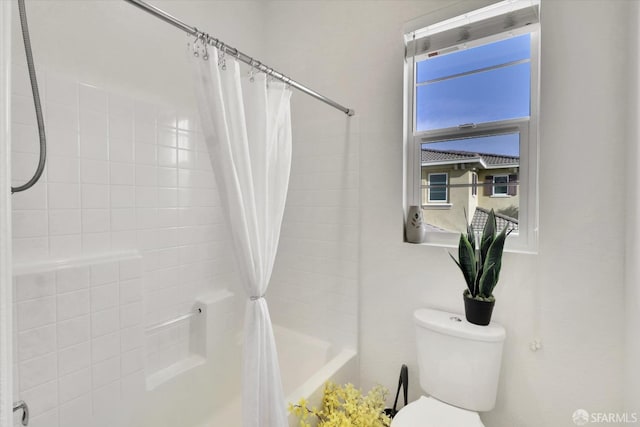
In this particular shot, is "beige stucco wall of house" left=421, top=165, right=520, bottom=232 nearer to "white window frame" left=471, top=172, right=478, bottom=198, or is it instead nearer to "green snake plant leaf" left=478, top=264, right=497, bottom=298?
"white window frame" left=471, top=172, right=478, bottom=198

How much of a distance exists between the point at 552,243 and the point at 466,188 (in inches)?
17.8

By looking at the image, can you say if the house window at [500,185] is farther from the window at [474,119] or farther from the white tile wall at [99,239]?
the white tile wall at [99,239]

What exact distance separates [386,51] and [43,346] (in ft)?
6.85

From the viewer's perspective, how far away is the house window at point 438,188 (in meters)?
1.65

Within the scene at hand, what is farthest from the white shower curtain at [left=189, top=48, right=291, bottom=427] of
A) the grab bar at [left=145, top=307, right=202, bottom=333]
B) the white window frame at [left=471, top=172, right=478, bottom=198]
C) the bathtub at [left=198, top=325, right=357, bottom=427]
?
the white window frame at [left=471, top=172, right=478, bottom=198]

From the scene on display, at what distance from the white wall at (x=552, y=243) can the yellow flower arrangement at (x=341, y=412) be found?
1.04 feet

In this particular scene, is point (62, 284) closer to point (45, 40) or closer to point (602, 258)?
point (45, 40)

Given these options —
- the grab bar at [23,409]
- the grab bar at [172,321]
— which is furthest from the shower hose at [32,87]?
the grab bar at [172,321]

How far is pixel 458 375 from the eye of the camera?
1.32 meters

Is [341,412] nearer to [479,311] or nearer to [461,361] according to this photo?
[461,361]

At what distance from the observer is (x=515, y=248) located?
1.45 meters

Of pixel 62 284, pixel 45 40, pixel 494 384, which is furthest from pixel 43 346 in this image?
pixel 494 384

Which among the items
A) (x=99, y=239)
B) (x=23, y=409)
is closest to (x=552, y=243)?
(x=99, y=239)

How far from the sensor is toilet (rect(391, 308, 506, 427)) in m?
1.25
